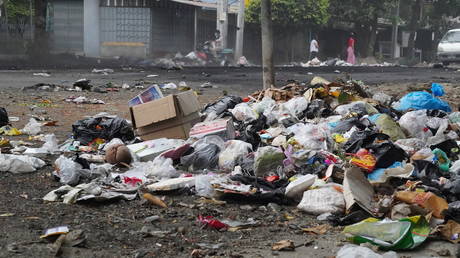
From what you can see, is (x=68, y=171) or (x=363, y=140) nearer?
(x=68, y=171)

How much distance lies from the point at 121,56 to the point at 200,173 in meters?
22.6

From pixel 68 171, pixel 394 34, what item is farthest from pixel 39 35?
pixel 394 34

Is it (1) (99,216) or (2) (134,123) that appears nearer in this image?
(1) (99,216)

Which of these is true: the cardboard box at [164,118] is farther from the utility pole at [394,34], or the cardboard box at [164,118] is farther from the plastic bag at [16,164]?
the utility pole at [394,34]

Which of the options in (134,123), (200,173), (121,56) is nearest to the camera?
(200,173)

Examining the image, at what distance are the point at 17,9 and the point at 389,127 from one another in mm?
23500

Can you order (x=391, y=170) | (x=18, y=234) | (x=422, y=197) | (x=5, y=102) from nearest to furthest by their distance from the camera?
(x=18, y=234)
(x=422, y=197)
(x=391, y=170)
(x=5, y=102)

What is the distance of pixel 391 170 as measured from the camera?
5406 millimetres

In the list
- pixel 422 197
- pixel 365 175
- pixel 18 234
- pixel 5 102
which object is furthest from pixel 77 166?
pixel 5 102

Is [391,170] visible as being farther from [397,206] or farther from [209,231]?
[209,231]

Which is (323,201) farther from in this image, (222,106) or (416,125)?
(222,106)

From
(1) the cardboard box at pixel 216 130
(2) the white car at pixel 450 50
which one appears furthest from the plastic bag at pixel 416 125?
(2) the white car at pixel 450 50

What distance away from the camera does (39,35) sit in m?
24.5

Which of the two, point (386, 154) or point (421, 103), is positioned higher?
point (421, 103)
